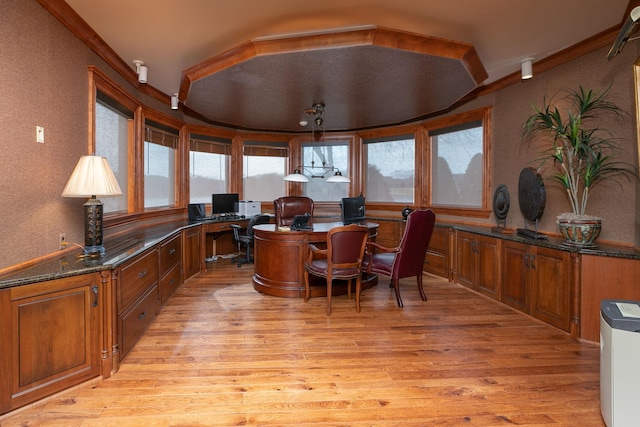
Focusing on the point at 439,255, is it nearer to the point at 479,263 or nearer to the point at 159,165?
the point at 479,263

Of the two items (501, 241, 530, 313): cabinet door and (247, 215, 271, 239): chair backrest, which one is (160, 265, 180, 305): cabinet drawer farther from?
(501, 241, 530, 313): cabinet door

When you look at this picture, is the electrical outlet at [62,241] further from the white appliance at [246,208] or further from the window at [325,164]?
the window at [325,164]

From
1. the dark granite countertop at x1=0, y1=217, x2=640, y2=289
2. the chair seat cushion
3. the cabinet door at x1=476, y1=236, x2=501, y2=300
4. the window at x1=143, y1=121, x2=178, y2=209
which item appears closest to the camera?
the dark granite countertop at x1=0, y1=217, x2=640, y2=289

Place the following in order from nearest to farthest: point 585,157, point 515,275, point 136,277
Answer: point 136,277 < point 585,157 < point 515,275

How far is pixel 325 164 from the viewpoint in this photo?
22.8 feet

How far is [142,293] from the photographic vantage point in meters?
3.02

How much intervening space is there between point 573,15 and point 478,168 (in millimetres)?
2342

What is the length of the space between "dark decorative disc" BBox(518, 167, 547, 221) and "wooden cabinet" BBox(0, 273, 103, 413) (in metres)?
4.02

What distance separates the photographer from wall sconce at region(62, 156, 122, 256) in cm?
235

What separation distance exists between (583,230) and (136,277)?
12.5 ft

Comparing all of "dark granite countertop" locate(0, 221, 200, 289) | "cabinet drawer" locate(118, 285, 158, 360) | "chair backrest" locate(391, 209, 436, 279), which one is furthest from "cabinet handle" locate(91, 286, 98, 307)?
"chair backrest" locate(391, 209, 436, 279)

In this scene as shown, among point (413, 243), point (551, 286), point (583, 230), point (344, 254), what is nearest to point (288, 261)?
point (344, 254)

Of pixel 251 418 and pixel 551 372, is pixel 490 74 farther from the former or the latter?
pixel 251 418

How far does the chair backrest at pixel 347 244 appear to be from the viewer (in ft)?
11.6
